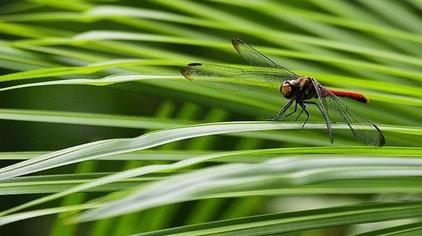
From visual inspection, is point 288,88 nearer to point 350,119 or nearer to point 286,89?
point 286,89

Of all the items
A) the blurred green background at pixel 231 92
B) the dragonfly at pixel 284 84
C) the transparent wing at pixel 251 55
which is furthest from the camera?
the transparent wing at pixel 251 55

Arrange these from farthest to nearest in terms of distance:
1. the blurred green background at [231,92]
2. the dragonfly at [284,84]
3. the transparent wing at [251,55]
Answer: the transparent wing at [251,55], the dragonfly at [284,84], the blurred green background at [231,92]

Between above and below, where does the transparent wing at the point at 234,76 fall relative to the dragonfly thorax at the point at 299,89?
above

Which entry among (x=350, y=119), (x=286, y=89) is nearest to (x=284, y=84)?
(x=286, y=89)

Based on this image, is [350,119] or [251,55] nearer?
[350,119]

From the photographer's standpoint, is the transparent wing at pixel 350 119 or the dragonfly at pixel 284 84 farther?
the dragonfly at pixel 284 84

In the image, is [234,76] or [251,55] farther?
[251,55]
